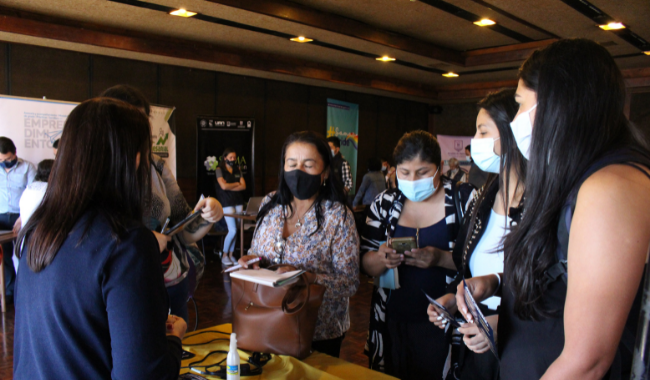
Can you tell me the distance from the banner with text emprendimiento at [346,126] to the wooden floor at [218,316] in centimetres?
433

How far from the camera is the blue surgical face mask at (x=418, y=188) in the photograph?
2098 millimetres

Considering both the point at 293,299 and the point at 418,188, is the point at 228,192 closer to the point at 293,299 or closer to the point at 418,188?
the point at 418,188

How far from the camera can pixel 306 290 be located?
1.58 metres

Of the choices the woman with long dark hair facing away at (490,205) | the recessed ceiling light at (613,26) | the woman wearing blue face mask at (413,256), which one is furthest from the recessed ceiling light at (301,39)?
the woman with long dark hair facing away at (490,205)

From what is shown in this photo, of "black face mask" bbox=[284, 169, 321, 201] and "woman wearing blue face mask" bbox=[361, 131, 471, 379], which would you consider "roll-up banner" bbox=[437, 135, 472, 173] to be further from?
"black face mask" bbox=[284, 169, 321, 201]

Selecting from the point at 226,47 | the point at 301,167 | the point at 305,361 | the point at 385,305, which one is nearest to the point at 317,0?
the point at 226,47

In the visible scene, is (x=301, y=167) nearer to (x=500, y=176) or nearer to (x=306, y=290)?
(x=306, y=290)

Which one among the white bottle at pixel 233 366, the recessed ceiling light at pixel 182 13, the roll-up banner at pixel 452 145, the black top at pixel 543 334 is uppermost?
the recessed ceiling light at pixel 182 13

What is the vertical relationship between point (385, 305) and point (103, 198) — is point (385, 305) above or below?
below

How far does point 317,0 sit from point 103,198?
15.1 ft

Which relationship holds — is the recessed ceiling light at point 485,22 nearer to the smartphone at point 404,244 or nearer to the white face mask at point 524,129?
the smartphone at point 404,244

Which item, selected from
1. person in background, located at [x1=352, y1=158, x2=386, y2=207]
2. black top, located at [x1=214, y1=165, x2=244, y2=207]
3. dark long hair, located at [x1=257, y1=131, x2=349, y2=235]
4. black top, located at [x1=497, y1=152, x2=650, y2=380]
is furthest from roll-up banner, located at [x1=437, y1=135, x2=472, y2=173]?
Result: black top, located at [x1=497, y1=152, x2=650, y2=380]

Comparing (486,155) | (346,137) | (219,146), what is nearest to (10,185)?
(219,146)

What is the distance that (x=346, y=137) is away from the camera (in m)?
10.1
